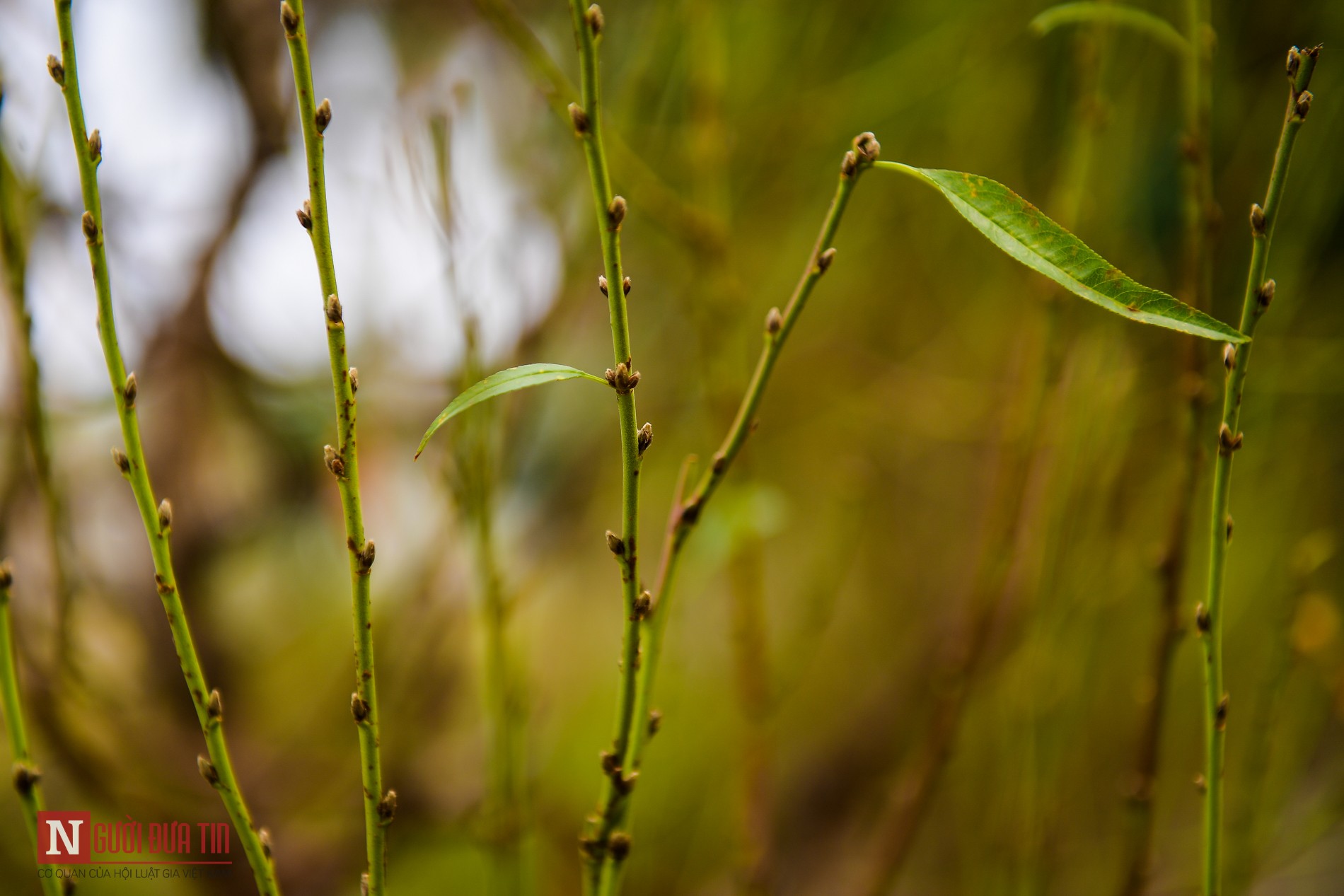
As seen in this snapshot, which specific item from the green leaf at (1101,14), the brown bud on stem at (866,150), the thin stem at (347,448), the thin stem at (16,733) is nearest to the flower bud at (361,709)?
the thin stem at (347,448)

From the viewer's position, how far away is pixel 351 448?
0.21 meters

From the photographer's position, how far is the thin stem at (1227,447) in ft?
0.68

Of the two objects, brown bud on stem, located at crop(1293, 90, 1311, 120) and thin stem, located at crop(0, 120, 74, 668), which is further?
thin stem, located at crop(0, 120, 74, 668)

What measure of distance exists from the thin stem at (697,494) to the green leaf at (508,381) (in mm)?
50

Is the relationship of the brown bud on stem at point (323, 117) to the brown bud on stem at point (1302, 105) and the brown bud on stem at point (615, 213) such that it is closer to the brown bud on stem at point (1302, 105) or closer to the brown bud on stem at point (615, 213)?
the brown bud on stem at point (615, 213)

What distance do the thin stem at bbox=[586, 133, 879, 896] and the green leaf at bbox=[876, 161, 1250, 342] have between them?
16mm

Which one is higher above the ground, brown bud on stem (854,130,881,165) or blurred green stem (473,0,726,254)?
blurred green stem (473,0,726,254)

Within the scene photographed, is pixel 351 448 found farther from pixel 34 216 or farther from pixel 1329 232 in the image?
pixel 1329 232

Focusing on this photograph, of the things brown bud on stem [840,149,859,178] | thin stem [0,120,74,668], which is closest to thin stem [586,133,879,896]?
brown bud on stem [840,149,859,178]

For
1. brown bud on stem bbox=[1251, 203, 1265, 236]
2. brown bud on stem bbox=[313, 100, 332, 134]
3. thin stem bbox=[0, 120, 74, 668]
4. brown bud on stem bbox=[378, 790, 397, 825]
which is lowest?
brown bud on stem bbox=[378, 790, 397, 825]

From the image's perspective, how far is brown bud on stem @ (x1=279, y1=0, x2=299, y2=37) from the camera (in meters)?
0.20

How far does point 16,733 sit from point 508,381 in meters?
0.21
